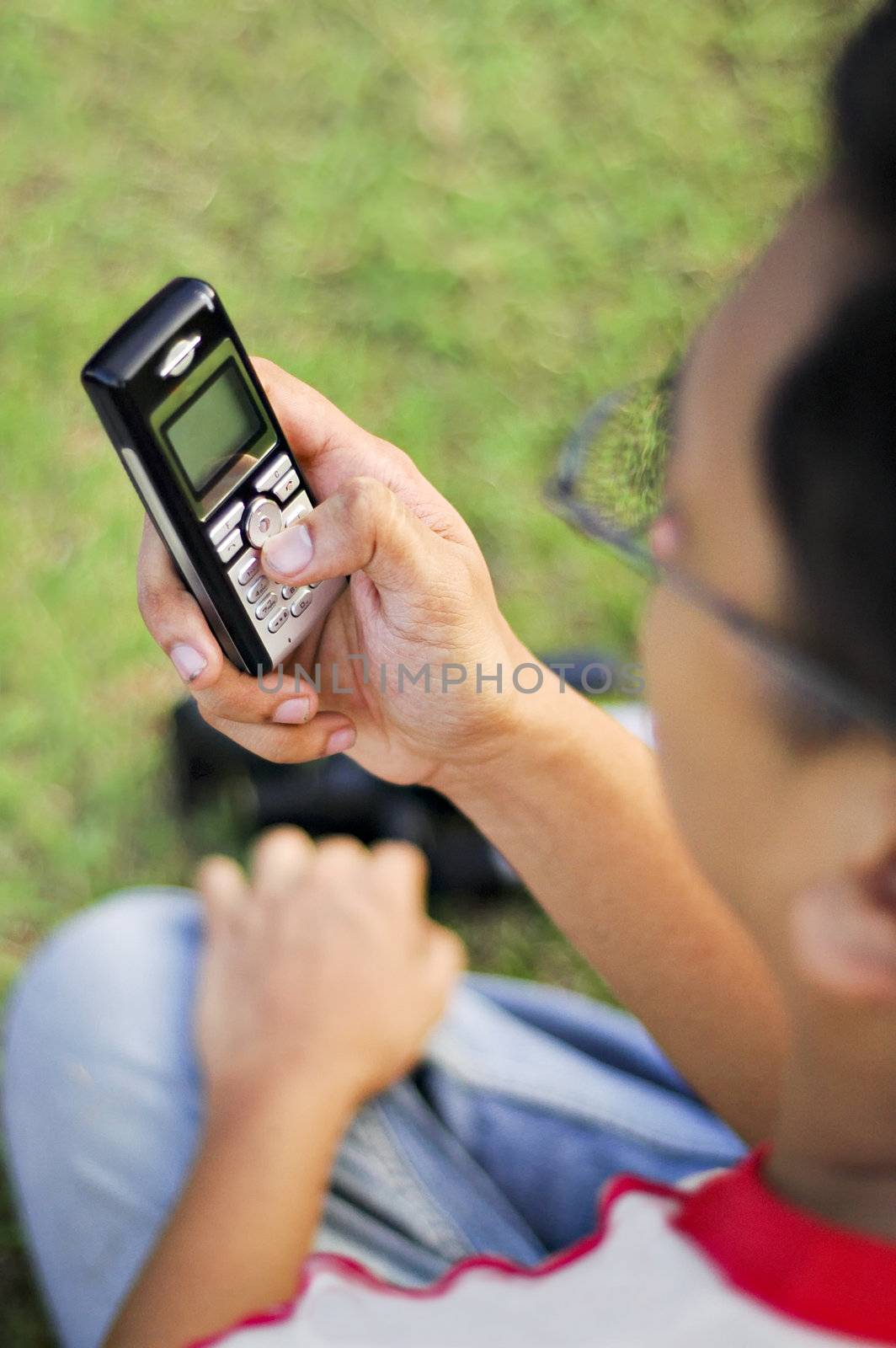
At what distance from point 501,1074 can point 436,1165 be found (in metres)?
0.11

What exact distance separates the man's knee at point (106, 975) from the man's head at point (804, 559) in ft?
2.39

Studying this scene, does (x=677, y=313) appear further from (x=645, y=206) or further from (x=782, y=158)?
(x=782, y=158)

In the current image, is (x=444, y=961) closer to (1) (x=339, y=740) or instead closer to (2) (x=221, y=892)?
(2) (x=221, y=892)

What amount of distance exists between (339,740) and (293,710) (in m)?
0.06

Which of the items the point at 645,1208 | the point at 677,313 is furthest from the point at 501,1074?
the point at 677,313

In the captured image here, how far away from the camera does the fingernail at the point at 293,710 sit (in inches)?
37.8

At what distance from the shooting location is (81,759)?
5.74 ft

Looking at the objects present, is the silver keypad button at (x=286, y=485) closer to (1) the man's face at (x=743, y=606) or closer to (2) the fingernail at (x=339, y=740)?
(2) the fingernail at (x=339, y=740)

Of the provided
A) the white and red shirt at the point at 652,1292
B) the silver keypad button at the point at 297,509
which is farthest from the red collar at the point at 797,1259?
the silver keypad button at the point at 297,509

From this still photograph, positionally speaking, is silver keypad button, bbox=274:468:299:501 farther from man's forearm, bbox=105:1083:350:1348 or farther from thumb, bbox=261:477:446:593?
man's forearm, bbox=105:1083:350:1348

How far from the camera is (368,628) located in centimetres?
97

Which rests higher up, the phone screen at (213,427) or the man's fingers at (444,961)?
the phone screen at (213,427)

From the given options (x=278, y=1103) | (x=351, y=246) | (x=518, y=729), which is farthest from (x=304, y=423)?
(x=351, y=246)

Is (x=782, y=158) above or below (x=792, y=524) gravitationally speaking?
above
